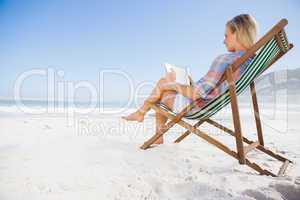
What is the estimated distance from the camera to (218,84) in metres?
2.10

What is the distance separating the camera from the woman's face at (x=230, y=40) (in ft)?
7.18

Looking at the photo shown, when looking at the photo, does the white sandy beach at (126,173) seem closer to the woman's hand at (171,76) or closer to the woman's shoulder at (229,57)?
the woman's hand at (171,76)

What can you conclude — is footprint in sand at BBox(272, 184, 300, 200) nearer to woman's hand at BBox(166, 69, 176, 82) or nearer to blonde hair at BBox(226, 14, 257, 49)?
blonde hair at BBox(226, 14, 257, 49)

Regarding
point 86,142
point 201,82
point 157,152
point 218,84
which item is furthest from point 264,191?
point 86,142

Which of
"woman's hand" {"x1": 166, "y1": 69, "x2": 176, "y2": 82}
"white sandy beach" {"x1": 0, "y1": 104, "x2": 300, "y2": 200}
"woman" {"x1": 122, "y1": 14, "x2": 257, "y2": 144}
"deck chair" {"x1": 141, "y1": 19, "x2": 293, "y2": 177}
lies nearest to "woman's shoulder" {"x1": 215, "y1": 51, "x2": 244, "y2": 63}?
"woman" {"x1": 122, "y1": 14, "x2": 257, "y2": 144}

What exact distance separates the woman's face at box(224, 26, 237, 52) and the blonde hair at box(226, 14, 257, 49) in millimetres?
43

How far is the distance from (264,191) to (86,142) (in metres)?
2.19

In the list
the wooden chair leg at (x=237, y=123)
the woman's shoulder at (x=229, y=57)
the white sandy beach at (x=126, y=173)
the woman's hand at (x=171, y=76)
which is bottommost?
the white sandy beach at (x=126, y=173)

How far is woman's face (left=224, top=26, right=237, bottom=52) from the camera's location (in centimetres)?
219

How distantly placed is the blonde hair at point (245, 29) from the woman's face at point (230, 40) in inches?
1.7

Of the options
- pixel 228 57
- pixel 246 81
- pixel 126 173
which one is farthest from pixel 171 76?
pixel 126 173

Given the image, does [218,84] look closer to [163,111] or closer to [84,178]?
[163,111]

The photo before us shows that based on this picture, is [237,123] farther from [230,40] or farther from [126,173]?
[126,173]

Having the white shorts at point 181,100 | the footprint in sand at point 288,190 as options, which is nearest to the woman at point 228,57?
the white shorts at point 181,100
